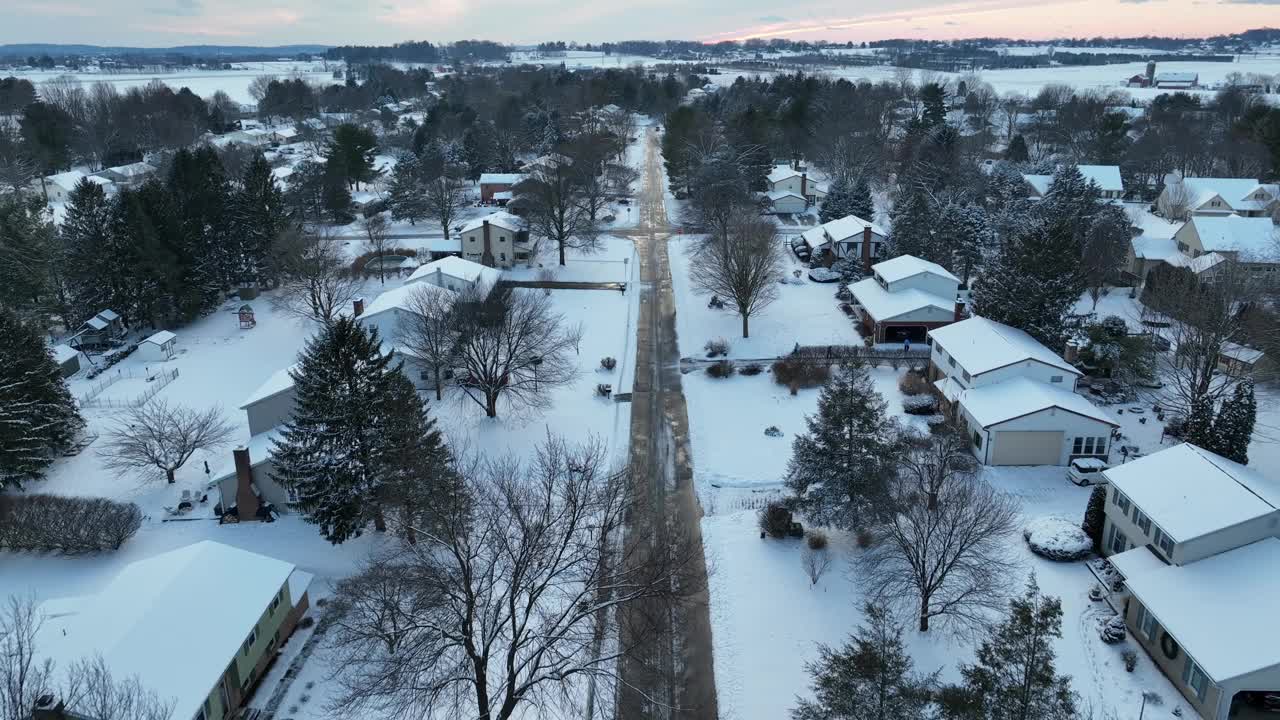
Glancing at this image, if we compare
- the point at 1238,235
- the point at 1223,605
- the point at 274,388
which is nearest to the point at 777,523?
the point at 1223,605

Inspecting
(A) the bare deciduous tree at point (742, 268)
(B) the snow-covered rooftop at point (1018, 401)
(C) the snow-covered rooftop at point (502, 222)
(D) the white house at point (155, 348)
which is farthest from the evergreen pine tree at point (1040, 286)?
(D) the white house at point (155, 348)

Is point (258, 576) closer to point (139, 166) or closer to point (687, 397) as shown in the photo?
point (687, 397)

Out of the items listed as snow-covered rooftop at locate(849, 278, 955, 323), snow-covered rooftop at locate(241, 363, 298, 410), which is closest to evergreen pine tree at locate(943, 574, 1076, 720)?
snow-covered rooftop at locate(241, 363, 298, 410)

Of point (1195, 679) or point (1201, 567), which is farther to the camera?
point (1201, 567)

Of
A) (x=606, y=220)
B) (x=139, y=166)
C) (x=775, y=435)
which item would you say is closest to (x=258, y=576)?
(x=775, y=435)

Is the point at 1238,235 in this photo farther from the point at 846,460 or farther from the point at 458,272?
the point at 458,272
